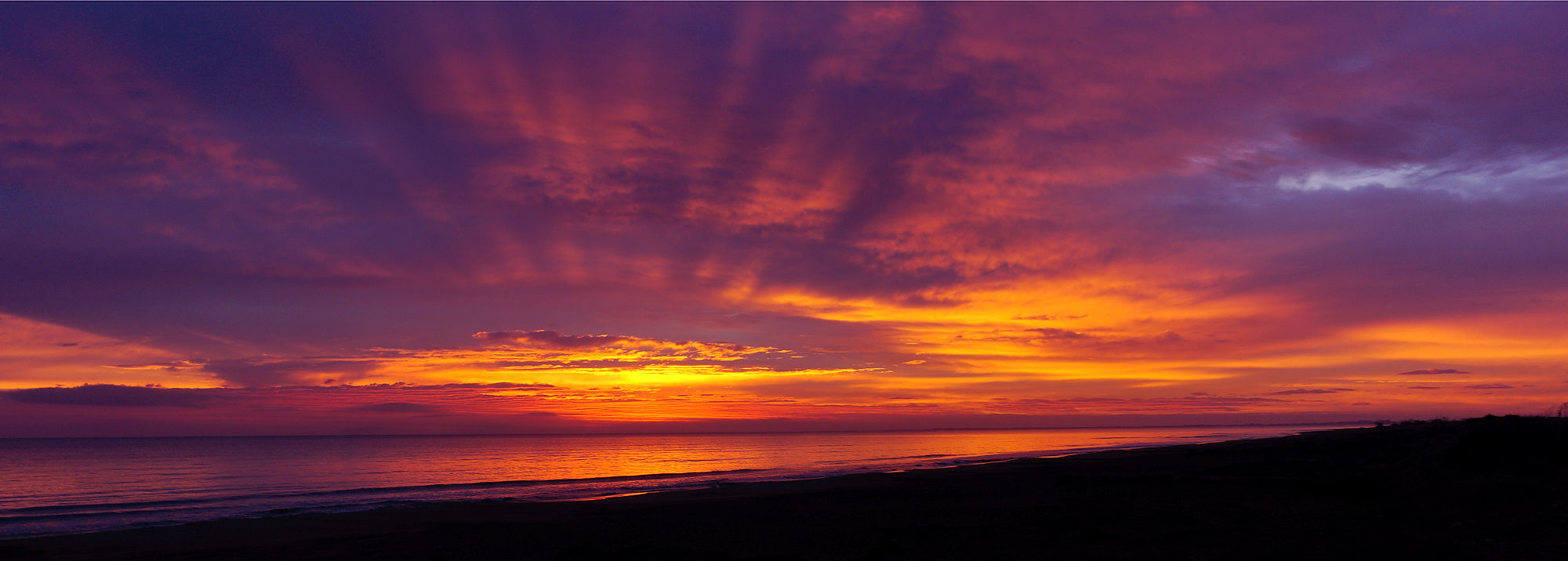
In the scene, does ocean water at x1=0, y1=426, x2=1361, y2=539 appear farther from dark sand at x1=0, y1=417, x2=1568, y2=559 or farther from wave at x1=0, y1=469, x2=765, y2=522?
dark sand at x1=0, y1=417, x2=1568, y2=559

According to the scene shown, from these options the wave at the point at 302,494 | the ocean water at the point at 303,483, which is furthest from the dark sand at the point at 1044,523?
the wave at the point at 302,494

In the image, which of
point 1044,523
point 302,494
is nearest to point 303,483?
point 302,494

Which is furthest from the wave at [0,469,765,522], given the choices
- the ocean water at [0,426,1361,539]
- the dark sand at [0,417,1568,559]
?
the dark sand at [0,417,1568,559]

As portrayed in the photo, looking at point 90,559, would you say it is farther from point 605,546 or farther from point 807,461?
point 807,461

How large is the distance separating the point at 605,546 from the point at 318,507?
72.2ft

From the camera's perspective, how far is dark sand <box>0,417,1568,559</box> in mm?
14352

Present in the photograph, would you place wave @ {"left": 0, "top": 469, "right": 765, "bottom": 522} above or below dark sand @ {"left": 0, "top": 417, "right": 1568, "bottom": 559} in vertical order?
below

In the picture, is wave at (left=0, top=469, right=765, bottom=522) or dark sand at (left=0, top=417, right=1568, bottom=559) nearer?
dark sand at (left=0, top=417, right=1568, bottom=559)

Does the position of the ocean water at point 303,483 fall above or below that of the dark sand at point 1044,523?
below

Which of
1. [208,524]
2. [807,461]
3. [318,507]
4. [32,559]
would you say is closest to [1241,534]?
[32,559]

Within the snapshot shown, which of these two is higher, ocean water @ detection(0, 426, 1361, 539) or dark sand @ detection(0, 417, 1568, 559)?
dark sand @ detection(0, 417, 1568, 559)

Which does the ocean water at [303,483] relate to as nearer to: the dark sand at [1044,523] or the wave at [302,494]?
the wave at [302,494]

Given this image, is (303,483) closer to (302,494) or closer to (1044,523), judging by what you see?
(302,494)

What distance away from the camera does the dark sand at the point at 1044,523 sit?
14352 millimetres
